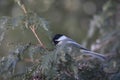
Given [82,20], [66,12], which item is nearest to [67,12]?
[66,12]

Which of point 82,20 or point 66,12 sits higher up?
point 66,12

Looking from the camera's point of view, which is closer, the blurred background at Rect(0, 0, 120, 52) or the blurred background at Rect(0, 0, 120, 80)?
the blurred background at Rect(0, 0, 120, 80)

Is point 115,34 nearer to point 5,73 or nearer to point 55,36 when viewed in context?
point 55,36

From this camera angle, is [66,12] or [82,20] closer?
[82,20]

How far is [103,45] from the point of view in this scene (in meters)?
4.01

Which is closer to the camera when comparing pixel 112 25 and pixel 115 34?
pixel 115 34

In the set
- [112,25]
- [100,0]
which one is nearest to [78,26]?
[100,0]

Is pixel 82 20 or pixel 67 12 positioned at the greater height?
pixel 67 12

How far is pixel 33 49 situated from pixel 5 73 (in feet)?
0.69

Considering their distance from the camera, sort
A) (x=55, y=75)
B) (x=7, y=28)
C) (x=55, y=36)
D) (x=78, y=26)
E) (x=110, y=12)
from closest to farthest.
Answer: (x=55, y=75) < (x=7, y=28) < (x=55, y=36) < (x=110, y=12) < (x=78, y=26)

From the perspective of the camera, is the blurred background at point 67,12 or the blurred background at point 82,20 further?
the blurred background at point 67,12

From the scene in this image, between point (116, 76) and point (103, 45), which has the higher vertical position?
point (103, 45)

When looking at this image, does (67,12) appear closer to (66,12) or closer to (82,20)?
(66,12)

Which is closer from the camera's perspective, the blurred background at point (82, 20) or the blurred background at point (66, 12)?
the blurred background at point (82, 20)
